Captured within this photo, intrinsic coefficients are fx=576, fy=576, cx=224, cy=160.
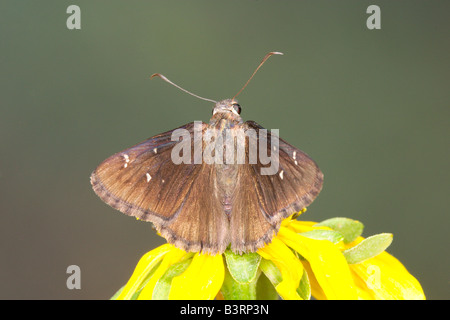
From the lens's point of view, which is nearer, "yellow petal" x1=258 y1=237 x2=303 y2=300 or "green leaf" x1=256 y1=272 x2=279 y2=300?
"yellow petal" x1=258 y1=237 x2=303 y2=300

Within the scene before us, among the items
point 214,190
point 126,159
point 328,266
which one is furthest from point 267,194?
point 126,159

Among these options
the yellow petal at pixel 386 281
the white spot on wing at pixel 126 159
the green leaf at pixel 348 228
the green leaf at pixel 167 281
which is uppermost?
the white spot on wing at pixel 126 159

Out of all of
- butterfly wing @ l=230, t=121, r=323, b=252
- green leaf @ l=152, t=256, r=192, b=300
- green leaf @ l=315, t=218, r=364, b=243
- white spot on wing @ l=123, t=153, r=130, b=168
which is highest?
white spot on wing @ l=123, t=153, r=130, b=168

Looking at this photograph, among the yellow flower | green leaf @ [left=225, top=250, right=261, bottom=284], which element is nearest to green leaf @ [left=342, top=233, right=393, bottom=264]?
the yellow flower

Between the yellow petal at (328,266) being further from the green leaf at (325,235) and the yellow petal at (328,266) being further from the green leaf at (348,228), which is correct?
the green leaf at (348,228)

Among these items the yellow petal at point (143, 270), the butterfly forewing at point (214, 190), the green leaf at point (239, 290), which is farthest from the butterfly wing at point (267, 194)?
the yellow petal at point (143, 270)

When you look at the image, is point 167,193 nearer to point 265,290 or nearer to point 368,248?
point 265,290

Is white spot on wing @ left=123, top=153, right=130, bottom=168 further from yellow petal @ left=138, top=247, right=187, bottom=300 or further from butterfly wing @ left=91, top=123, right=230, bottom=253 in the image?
yellow petal @ left=138, top=247, right=187, bottom=300
